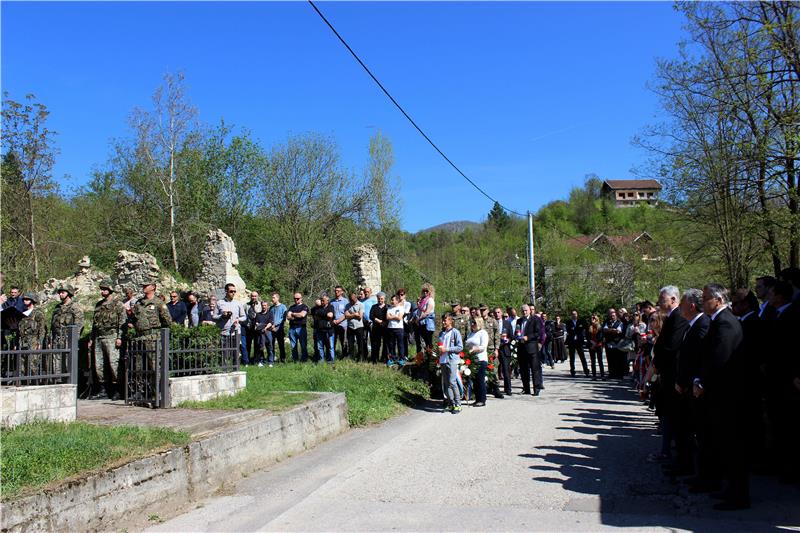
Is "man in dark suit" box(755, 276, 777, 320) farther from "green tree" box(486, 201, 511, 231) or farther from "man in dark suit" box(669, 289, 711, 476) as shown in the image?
"green tree" box(486, 201, 511, 231)

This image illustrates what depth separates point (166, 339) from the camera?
28.7 ft

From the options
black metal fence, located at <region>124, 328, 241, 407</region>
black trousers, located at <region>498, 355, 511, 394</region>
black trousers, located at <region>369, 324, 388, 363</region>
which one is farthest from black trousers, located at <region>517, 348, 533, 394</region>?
black metal fence, located at <region>124, 328, 241, 407</region>

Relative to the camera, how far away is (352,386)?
41.1 ft

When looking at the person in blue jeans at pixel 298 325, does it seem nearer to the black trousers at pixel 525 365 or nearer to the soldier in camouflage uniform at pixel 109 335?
the black trousers at pixel 525 365

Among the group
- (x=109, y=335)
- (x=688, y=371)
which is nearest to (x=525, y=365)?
(x=688, y=371)

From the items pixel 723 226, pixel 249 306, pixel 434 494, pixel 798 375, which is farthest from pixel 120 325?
pixel 723 226

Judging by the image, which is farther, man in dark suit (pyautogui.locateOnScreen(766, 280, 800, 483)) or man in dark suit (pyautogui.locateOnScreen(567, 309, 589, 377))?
man in dark suit (pyautogui.locateOnScreen(567, 309, 589, 377))

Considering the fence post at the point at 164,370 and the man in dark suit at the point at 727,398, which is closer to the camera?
the man in dark suit at the point at 727,398

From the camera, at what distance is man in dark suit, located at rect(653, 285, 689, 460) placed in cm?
708

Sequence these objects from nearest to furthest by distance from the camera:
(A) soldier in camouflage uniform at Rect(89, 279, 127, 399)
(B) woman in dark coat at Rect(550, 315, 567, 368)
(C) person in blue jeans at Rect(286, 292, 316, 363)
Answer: (A) soldier in camouflage uniform at Rect(89, 279, 127, 399) < (C) person in blue jeans at Rect(286, 292, 316, 363) < (B) woman in dark coat at Rect(550, 315, 567, 368)

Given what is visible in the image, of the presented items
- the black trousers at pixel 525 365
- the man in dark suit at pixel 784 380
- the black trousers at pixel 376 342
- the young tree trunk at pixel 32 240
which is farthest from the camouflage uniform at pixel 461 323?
the young tree trunk at pixel 32 240

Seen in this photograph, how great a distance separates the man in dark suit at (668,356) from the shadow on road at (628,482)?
558 millimetres

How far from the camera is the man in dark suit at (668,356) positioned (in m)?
7.08

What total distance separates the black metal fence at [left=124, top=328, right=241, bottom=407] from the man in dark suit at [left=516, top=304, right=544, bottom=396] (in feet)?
23.8
